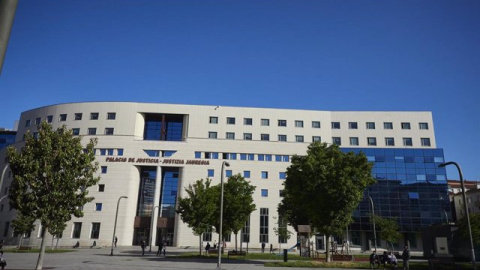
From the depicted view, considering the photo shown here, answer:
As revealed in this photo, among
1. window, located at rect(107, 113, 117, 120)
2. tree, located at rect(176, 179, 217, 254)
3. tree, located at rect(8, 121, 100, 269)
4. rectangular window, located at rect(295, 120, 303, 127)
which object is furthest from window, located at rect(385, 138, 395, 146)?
tree, located at rect(8, 121, 100, 269)

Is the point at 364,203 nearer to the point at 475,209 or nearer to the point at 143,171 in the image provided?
the point at 475,209

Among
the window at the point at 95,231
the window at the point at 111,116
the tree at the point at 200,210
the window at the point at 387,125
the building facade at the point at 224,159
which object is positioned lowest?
the window at the point at 95,231

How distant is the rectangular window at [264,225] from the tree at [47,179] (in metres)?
45.2

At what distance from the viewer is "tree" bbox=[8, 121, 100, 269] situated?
22.3 metres

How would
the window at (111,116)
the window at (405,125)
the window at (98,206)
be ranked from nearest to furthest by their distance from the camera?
1. the window at (98,206)
2. the window at (111,116)
3. the window at (405,125)

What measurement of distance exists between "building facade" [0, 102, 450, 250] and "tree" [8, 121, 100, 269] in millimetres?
42356

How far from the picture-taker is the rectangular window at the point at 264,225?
63969 millimetres

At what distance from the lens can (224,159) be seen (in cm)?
6788

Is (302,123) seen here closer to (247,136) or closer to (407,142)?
(247,136)

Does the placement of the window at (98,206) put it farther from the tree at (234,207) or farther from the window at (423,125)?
the window at (423,125)

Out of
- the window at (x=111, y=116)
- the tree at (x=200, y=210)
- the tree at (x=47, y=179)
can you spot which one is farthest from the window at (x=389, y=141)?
the tree at (x=47, y=179)

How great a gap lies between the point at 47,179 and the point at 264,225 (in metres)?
48.0

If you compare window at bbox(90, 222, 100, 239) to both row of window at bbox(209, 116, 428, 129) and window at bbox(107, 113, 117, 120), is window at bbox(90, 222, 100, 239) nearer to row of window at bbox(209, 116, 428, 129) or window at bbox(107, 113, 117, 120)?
window at bbox(107, 113, 117, 120)

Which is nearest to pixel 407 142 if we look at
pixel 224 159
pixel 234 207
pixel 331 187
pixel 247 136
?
pixel 247 136
